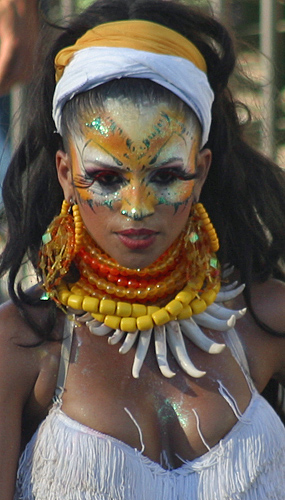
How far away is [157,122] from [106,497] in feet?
2.70

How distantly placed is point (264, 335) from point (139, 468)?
46 cm

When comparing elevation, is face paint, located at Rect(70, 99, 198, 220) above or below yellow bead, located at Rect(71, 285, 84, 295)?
above

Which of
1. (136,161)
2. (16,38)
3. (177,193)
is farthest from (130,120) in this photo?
(16,38)

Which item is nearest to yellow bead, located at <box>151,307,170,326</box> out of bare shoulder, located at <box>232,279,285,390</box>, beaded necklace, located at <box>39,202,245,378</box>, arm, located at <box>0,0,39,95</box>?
beaded necklace, located at <box>39,202,245,378</box>

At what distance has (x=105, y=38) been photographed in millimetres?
1812

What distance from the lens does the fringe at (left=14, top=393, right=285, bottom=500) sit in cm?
179

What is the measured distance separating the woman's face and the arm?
0.88 m

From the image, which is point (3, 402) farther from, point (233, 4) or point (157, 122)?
point (233, 4)

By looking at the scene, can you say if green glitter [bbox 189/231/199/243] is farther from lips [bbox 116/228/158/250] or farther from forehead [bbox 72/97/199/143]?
forehead [bbox 72/97/199/143]

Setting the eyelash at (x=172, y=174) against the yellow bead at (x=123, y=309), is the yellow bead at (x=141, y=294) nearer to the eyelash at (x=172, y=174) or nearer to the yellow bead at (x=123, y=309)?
the yellow bead at (x=123, y=309)

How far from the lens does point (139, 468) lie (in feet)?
5.98

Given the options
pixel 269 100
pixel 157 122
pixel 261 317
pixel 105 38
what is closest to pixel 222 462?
pixel 261 317

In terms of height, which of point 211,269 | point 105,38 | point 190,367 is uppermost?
point 105,38

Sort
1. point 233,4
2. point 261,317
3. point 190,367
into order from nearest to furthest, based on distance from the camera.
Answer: point 190,367 → point 261,317 → point 233,4
